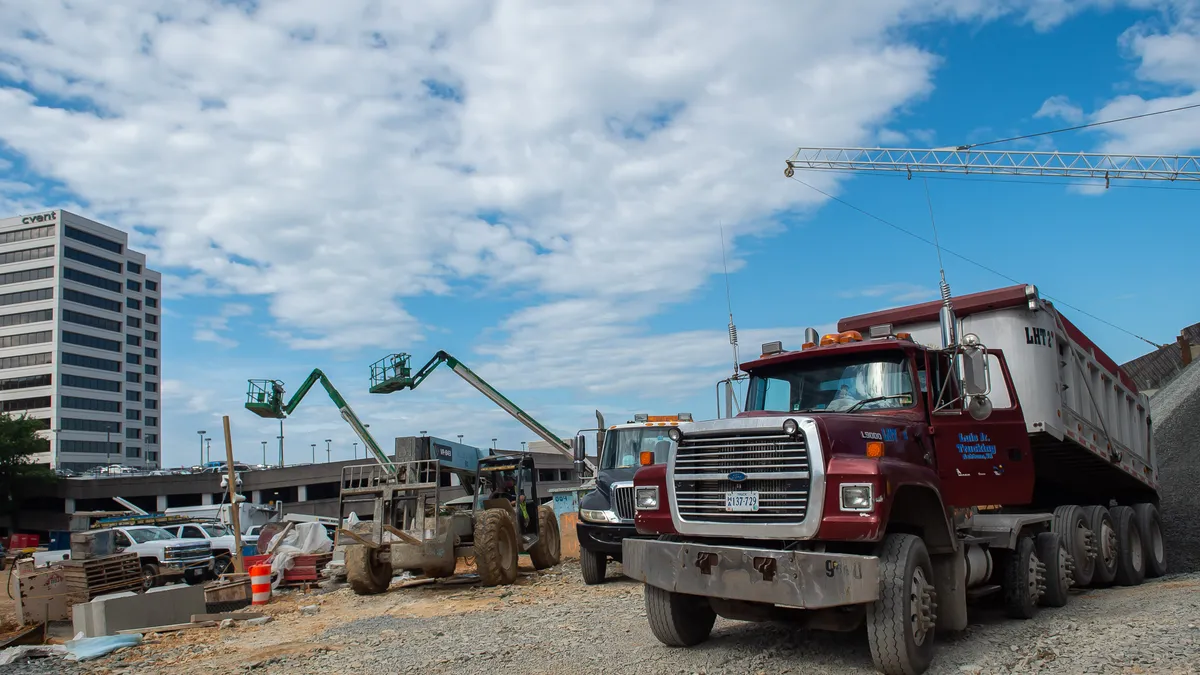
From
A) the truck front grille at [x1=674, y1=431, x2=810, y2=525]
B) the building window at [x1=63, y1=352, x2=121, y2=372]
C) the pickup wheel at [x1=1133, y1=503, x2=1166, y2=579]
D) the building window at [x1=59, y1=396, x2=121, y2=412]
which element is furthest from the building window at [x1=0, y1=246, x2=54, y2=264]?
the truck front grille at [x1=674, y1=431, x2=810, y2=525]

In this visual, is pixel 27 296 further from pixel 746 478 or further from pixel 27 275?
pixel 746 478

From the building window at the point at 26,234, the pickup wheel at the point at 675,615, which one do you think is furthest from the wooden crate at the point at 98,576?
the building window at the point at 26,234

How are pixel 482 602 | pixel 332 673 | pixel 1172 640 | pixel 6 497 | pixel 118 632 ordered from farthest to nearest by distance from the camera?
1. pixel 6 497
2. pixel 482 602
3. pixel 118 632
4. pixel 332 673
5. pixel 1172 640

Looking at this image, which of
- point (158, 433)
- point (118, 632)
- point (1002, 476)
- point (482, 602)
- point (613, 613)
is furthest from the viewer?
point (158, 433)

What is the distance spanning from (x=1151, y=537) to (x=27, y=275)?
11241 cm

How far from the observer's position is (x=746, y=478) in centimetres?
673

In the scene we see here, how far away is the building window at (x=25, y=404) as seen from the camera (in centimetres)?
9744

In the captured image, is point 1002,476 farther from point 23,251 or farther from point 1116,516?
point 23,251

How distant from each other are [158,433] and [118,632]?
11663cm

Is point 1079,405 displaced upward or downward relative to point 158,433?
downward

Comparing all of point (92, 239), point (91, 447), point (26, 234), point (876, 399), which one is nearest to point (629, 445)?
point (876, 399)

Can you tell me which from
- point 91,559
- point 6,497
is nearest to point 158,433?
point 6,497

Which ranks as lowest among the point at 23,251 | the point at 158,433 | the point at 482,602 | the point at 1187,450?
the point at 482,602

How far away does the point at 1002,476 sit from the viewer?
852 centimetres
